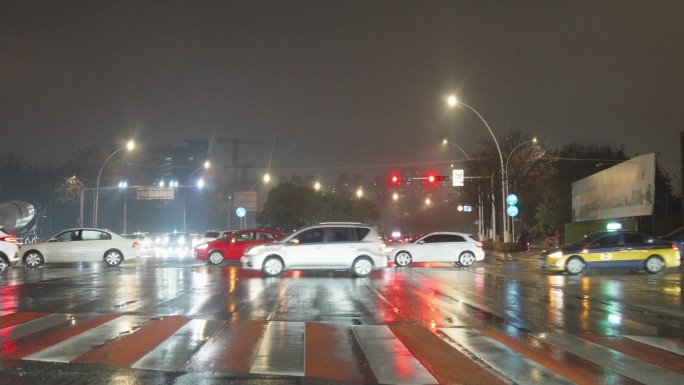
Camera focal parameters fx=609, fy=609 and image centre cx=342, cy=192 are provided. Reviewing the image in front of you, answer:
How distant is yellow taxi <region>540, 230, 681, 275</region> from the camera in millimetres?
22203

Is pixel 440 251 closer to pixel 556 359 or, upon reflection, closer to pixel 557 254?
pixel 557 254

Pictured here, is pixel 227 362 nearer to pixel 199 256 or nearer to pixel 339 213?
pixel 199 256

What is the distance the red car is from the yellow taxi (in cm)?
1309

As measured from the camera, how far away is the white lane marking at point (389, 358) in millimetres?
6848

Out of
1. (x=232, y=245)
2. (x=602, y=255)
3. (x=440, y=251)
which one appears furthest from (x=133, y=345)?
(x=440, y=251)

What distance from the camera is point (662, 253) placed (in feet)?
72.9

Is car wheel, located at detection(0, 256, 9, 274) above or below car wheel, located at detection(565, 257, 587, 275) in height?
above

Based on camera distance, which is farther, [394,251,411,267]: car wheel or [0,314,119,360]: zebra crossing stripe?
[394,251,411,267]: car wheel

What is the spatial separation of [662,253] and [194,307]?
17528 millimetres

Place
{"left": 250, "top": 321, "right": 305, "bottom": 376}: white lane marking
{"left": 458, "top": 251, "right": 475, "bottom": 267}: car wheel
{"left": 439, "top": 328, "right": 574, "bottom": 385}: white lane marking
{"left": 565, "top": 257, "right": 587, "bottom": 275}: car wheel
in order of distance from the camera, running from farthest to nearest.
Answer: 1. {"left": 458, "top": 251, "right": 475, "bottom": 267}: car wheel
2. {"left": 565, "top": 257, "right": 587, "bottom": 275}: car wheel
3. {"left": 250, "top": 321, "right": 305, "bottom": 376}: white lane marking
4. {"left": 439, "top": 328, "right": 574, "bottom": 385}: white lane marking

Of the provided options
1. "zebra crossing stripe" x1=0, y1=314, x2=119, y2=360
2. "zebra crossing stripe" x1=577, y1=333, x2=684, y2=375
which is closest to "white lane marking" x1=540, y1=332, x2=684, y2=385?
"zebra crossing stripe" x1=577, y1=333, x2=684, y2=375

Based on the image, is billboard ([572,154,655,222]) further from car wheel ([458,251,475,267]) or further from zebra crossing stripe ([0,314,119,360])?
zebra crossing stripe ([0,314,119,360])

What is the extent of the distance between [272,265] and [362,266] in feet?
10.1

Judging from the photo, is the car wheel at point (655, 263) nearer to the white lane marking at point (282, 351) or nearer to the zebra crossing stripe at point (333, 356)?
the zebra crossing stripe at point (333, 356)
